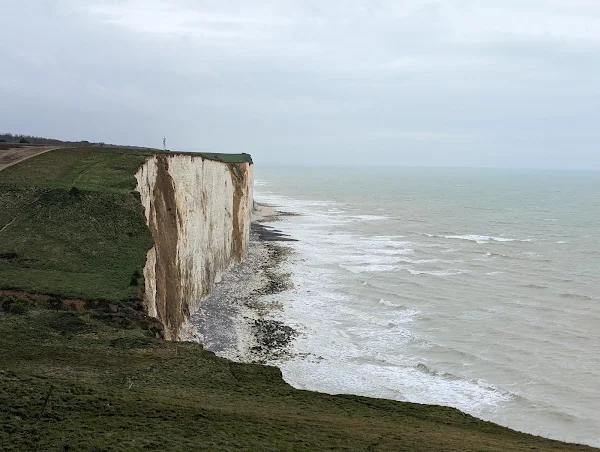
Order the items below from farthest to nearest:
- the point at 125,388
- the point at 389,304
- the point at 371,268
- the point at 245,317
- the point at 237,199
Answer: the point at 237,199 → the point at 371,268 → the point at 389,304 → the point at 245,317 → the point at 125,388

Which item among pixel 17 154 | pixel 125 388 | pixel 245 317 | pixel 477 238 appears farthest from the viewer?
pixel 477 238

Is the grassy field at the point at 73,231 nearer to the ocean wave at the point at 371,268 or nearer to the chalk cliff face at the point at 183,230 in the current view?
the chalk cliff face at the point at 183,230

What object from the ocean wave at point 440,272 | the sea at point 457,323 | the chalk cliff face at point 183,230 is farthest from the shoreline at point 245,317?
the ocean wave at point 440,272

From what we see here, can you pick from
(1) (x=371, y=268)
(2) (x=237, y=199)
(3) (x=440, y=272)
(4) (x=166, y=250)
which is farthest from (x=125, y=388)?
(2) (x=237, y=199)

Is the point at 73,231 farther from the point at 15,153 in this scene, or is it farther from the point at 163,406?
the point at 15,153

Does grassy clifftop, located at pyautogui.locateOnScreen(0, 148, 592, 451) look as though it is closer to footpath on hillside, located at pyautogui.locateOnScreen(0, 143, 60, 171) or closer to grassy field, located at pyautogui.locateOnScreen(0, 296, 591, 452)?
grassy field, located at pyautogui.locateOnScreen(0, 296, 591, 452)

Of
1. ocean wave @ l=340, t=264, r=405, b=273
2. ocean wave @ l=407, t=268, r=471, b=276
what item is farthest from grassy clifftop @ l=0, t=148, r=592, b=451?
ocean wave @ l=407, t=268, r=471, b=276
